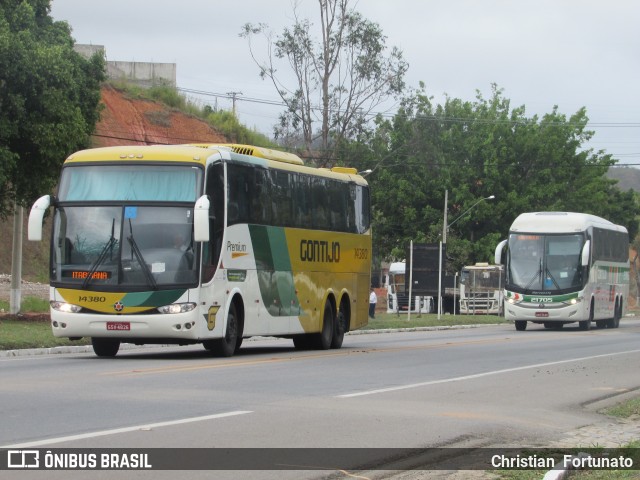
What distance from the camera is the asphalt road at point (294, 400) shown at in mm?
10664

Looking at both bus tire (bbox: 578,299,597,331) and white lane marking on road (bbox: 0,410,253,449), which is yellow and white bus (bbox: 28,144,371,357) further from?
bus tire (bbox: 578,299,597,331)

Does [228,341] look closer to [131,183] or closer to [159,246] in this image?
[159,246]

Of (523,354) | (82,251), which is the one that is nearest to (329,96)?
(523,354)

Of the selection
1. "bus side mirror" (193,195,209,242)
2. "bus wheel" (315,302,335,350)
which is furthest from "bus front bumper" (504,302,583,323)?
"bus side mirror" (193,195,209,242)

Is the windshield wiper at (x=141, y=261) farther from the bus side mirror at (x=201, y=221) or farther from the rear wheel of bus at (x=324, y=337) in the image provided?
the rear wheel of bus at (x=324, y=337)

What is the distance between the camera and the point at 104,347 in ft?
72.1

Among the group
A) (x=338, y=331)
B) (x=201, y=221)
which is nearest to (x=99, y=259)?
(x=201, y=221)

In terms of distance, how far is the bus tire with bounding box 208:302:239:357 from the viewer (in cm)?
2166

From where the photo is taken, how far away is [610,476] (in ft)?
30.4

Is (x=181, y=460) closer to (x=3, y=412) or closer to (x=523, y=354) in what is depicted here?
(x=3, y=412)

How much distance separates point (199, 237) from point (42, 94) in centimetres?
1326

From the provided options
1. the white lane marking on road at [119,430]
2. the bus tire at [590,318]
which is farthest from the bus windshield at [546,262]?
the white lane marking on road at [119,430]

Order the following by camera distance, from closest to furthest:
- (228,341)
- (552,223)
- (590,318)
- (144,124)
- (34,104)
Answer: (228,341)
(34,104)
(552,223)
(590,318)
(144,124)

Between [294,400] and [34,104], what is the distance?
19.8 m
